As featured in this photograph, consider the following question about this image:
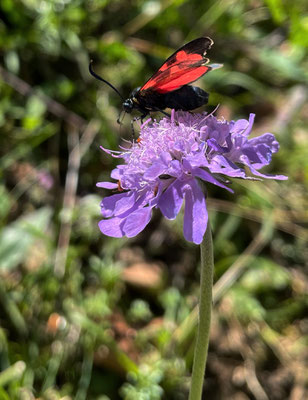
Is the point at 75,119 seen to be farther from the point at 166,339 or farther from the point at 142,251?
the point at 166,339

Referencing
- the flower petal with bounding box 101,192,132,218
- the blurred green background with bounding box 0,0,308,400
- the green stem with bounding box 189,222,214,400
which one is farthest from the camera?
the blurred green background with bounding box 0,0,308,400

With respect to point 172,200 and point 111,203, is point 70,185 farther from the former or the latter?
point 172,200

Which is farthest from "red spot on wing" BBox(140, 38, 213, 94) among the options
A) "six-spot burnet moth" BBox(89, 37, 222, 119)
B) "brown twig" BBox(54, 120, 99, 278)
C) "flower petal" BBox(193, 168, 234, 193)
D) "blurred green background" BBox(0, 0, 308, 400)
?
"brown twig" BBox(54, 120, 99, 278)

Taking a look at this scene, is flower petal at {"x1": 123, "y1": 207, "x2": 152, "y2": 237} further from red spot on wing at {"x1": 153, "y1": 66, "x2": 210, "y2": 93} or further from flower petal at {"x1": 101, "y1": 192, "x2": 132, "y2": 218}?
red spot on wing at {"x1": 153, "y1": 66, "x2": 210, "y2": 93}

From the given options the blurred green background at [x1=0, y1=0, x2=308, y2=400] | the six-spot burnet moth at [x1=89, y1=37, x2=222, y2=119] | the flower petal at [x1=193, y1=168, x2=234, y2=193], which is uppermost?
the six-spot burnet moth at [x1=89, y1=37, x2=222, y2=119]

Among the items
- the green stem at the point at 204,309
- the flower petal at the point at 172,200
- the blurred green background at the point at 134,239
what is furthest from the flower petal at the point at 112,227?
the blurred green background at the point at 134,239

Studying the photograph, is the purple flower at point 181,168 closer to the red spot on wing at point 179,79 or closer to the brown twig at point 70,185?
the red spot on wing at point 179,79

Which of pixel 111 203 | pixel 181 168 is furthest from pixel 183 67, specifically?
pixel 111 203
